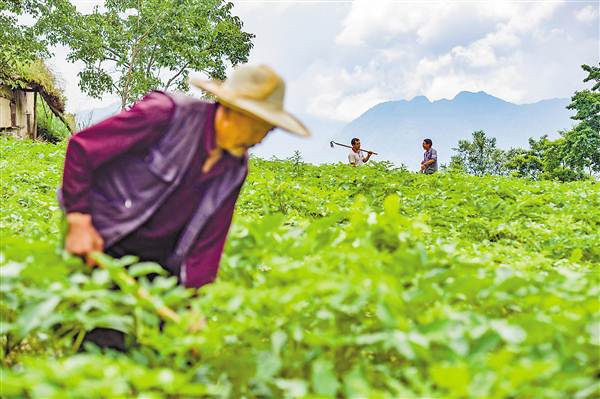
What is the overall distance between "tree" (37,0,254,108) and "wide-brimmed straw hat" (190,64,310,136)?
25116mm

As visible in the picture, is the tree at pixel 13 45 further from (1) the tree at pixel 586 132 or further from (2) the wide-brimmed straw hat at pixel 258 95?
(1) the tree at pixel 586 132

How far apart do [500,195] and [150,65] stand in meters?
23.6

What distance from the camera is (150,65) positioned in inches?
1174

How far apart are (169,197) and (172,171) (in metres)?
0.11

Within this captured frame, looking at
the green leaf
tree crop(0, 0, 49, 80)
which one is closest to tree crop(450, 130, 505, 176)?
tree crop(0, 0, 49, 80)

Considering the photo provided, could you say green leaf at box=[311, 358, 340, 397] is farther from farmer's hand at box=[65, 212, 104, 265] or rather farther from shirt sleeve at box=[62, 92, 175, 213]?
shirt sleeve at box=[62, 92, 175, 213]

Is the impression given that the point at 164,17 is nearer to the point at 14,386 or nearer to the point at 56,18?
the point at 56,18

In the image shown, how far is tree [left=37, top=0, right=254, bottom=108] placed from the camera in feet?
86.3

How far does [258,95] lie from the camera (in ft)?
7.46

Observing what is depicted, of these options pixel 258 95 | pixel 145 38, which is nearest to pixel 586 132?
pixel 145 38

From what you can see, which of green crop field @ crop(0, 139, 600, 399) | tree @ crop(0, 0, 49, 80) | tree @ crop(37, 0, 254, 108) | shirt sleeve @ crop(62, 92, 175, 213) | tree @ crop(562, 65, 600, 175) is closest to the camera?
green crop field @ crop(0, 139, 600, 399)

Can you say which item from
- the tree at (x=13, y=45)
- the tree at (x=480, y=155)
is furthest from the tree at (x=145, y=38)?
the tree at (x=480, y=155)

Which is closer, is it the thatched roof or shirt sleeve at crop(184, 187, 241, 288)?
shirt sleeve at crop(184, 187, 241, 288)

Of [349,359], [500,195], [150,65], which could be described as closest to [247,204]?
[500,195]
